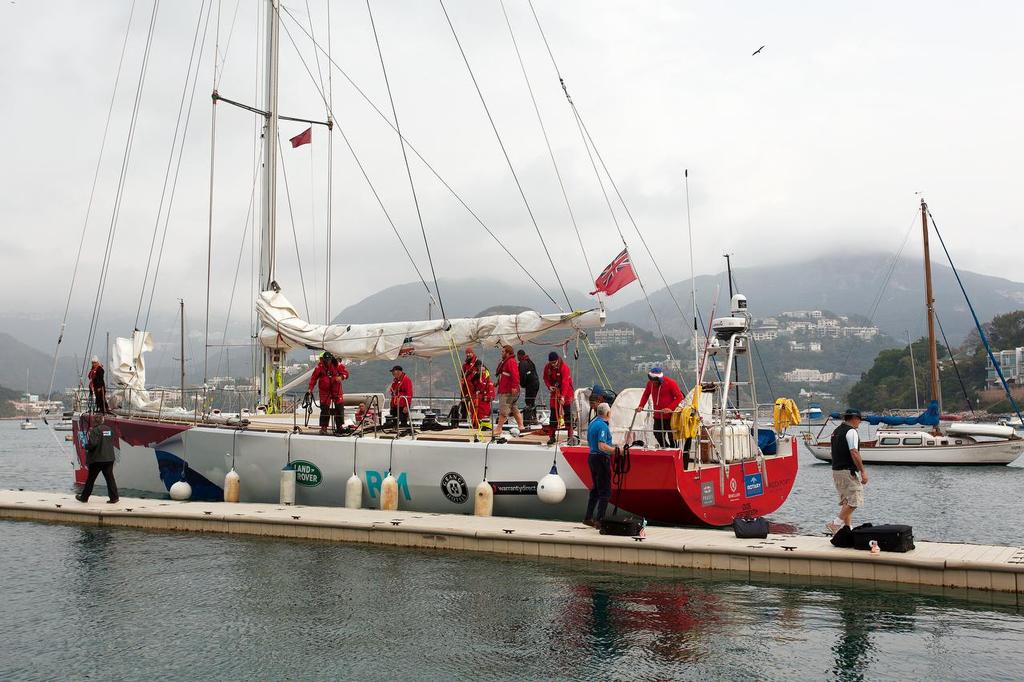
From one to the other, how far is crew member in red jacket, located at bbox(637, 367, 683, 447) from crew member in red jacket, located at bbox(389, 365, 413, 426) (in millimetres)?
4927

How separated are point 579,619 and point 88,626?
5057mm

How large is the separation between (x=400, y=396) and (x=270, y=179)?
26.3ft

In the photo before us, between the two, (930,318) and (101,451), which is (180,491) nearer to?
(101,451)

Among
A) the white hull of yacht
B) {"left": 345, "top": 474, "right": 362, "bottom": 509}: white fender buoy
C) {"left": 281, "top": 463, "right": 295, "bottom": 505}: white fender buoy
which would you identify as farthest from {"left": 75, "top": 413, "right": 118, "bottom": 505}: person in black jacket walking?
the white hull of yacht

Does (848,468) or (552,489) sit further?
(552,489)

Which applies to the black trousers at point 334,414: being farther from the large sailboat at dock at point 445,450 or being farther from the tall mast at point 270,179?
the tall mast at point 270,179

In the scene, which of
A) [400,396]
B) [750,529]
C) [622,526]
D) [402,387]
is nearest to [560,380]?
[400,396]

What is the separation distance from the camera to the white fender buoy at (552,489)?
45.6 feet

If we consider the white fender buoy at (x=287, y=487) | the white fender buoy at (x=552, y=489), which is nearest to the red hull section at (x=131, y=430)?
the white fender buoy at (x=287, y=487)

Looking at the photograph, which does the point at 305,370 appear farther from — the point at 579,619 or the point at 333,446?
the point at 579,619

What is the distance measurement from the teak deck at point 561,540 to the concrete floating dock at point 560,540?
0.04ft

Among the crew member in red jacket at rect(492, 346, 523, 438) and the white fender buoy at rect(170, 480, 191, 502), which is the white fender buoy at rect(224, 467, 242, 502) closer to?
the white fender buoy at rect(170, 480, 191, 502)

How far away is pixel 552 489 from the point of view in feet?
45.6

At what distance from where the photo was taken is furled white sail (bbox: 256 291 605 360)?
16.5 meters
